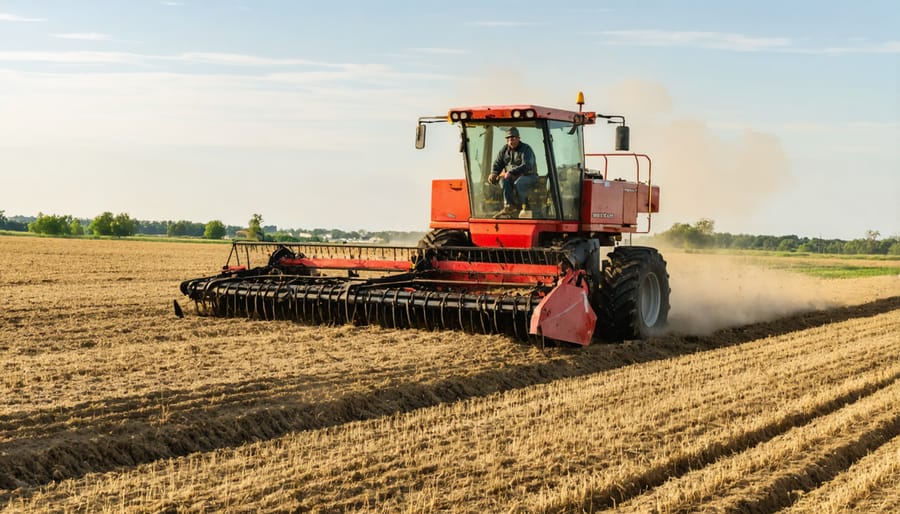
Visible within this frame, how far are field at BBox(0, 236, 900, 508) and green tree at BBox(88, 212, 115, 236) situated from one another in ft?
213

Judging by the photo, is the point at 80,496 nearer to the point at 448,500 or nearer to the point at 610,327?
the point at 448,500

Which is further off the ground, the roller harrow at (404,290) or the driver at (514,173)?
the driver at (514,173)

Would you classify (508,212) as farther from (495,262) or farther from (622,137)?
(622,137)

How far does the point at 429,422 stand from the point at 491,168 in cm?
530

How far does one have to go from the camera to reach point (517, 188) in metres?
11.0

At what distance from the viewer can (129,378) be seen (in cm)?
711

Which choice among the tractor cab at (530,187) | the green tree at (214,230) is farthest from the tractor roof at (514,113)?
the green tree at (214,230)

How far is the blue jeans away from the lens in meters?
11.0

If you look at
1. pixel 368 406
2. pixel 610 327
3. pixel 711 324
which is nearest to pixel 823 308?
pixel 711 324

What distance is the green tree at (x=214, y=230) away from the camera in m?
72.6

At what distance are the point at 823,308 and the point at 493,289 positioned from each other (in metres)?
7.42

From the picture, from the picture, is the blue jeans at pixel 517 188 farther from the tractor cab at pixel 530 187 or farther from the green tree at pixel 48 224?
the green tree at pixel 48 224

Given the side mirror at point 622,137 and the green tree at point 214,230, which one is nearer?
the side mirror at point 622,137

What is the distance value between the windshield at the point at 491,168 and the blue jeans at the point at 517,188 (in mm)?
23
